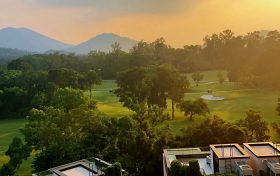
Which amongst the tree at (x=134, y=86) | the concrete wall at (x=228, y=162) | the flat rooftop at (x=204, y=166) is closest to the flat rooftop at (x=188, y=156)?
the flat rooftop at (x=204, y=166)

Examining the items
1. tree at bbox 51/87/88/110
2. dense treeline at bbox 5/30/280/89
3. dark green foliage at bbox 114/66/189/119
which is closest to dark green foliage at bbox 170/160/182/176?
tree at bbox 51/87/88/110

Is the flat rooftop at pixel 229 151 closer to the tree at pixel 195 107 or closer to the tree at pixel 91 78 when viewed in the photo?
the tree at pixel 195 107

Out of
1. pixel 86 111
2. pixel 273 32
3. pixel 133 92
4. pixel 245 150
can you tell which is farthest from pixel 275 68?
pixel 245 150

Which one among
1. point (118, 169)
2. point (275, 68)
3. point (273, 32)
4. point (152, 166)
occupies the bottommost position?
point (152, 166)

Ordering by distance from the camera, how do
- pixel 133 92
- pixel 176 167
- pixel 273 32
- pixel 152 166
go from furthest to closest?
1. pixel 273 32
2. pixel 133 92
3. pixel 152 166
4. pixel 176 167

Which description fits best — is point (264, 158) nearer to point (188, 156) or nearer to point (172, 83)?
point (188, 156)

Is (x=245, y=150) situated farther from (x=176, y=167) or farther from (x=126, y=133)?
Result: (x=126, y=133)

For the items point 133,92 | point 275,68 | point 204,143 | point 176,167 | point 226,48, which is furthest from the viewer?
point 226,48
